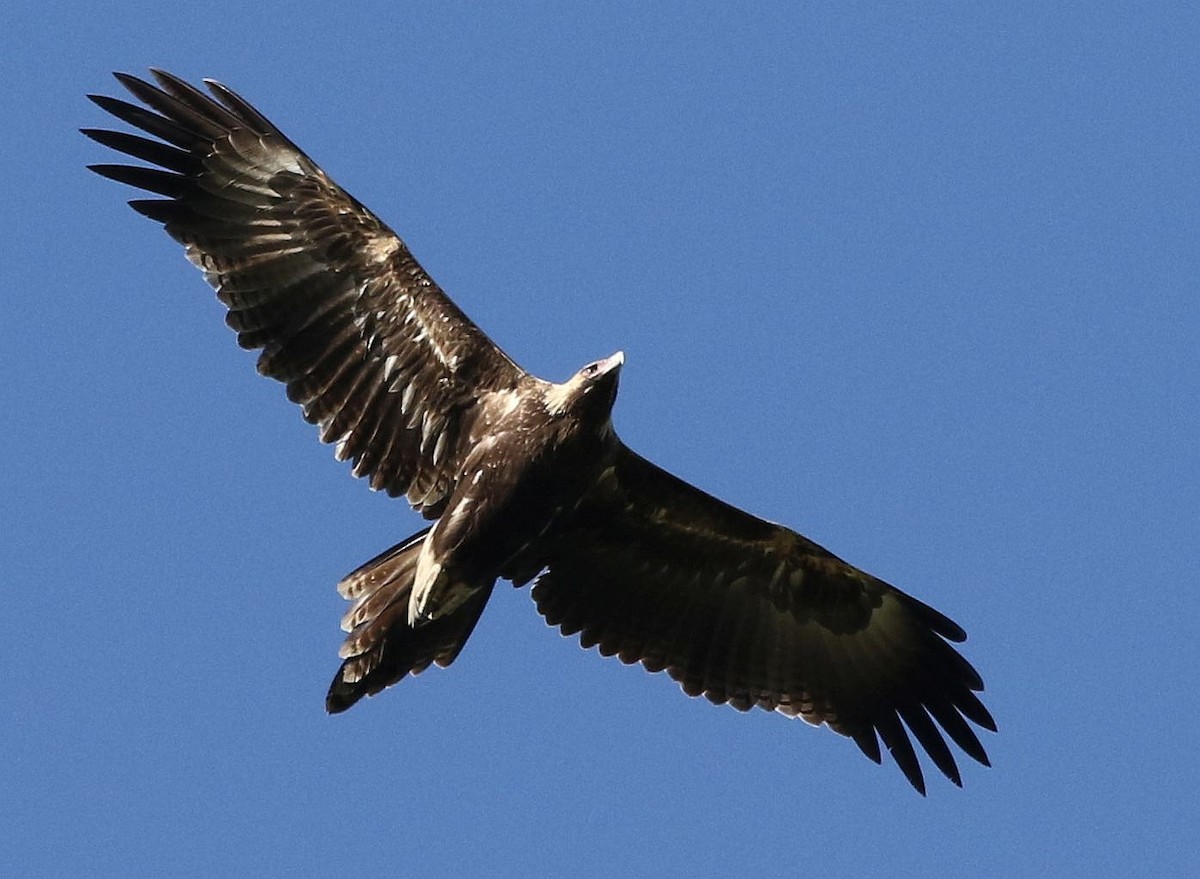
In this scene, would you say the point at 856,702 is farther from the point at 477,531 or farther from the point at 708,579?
the point at 477,531

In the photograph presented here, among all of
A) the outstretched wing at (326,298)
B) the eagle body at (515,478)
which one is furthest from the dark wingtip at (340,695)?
the outstretched wing at (326,298)

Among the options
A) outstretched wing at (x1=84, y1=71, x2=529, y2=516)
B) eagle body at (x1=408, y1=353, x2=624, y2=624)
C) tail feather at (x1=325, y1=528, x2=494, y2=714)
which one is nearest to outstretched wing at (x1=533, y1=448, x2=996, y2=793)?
eagle body at (x1=408, y1=353, x2=624, y2=624)

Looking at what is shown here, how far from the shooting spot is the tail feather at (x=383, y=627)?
14.9m

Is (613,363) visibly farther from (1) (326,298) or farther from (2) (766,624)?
(2) (766,624)

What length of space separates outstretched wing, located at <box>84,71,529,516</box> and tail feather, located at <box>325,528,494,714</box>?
0.54m

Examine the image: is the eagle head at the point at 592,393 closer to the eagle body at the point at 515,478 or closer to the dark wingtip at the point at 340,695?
the eagle body at the point at 515,478

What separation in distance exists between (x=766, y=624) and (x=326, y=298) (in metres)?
4.01

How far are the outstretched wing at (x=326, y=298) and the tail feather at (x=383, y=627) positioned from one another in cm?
54

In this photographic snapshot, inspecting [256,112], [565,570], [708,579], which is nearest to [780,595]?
[708,579]

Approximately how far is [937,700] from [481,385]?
420cm

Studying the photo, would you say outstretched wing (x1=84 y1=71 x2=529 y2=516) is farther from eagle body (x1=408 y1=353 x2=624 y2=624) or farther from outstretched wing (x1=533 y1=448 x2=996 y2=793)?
outstretched wing (x1=533 y1=448 x2=996 y2=793)

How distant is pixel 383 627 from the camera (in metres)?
14.9

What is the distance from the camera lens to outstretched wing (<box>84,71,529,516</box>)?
1520 cm

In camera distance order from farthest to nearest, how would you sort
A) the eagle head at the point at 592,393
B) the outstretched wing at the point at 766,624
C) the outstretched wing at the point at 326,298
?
the outstretched wing at the point at 766,624 → the outstretched wing at the point at 326,298 → the eagle head at the point at 592,393
